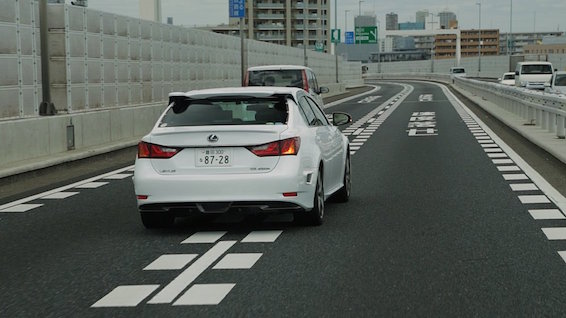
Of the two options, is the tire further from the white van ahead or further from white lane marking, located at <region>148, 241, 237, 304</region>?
the white van ahead

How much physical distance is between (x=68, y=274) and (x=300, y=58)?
57569 millimetres

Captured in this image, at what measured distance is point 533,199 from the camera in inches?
458

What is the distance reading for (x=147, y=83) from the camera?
26.4 meters

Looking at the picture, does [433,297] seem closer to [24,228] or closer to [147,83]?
[24,228]

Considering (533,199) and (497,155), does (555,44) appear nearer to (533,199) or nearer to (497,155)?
Result: (497,155)

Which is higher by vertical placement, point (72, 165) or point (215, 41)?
point (215, 41)

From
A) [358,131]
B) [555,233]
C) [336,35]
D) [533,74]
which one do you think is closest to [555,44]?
[336,35]

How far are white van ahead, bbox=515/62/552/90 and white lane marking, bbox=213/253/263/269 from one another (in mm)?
48461

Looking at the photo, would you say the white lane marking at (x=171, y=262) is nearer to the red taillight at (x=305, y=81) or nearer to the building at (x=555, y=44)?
the red taillight at (x=305, y=81)

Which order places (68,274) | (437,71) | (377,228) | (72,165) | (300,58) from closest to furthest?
(68,274)
(377,228)
(72,165)
(300,58)
(437,71)

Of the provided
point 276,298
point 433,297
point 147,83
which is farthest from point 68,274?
point 147,83

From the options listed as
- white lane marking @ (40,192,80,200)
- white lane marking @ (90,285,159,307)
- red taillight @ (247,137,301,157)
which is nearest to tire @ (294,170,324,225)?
red taillight @ (247,137,301,157)

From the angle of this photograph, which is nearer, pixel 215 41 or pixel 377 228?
pixel 377 228

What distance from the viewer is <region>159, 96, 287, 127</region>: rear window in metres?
9.30
